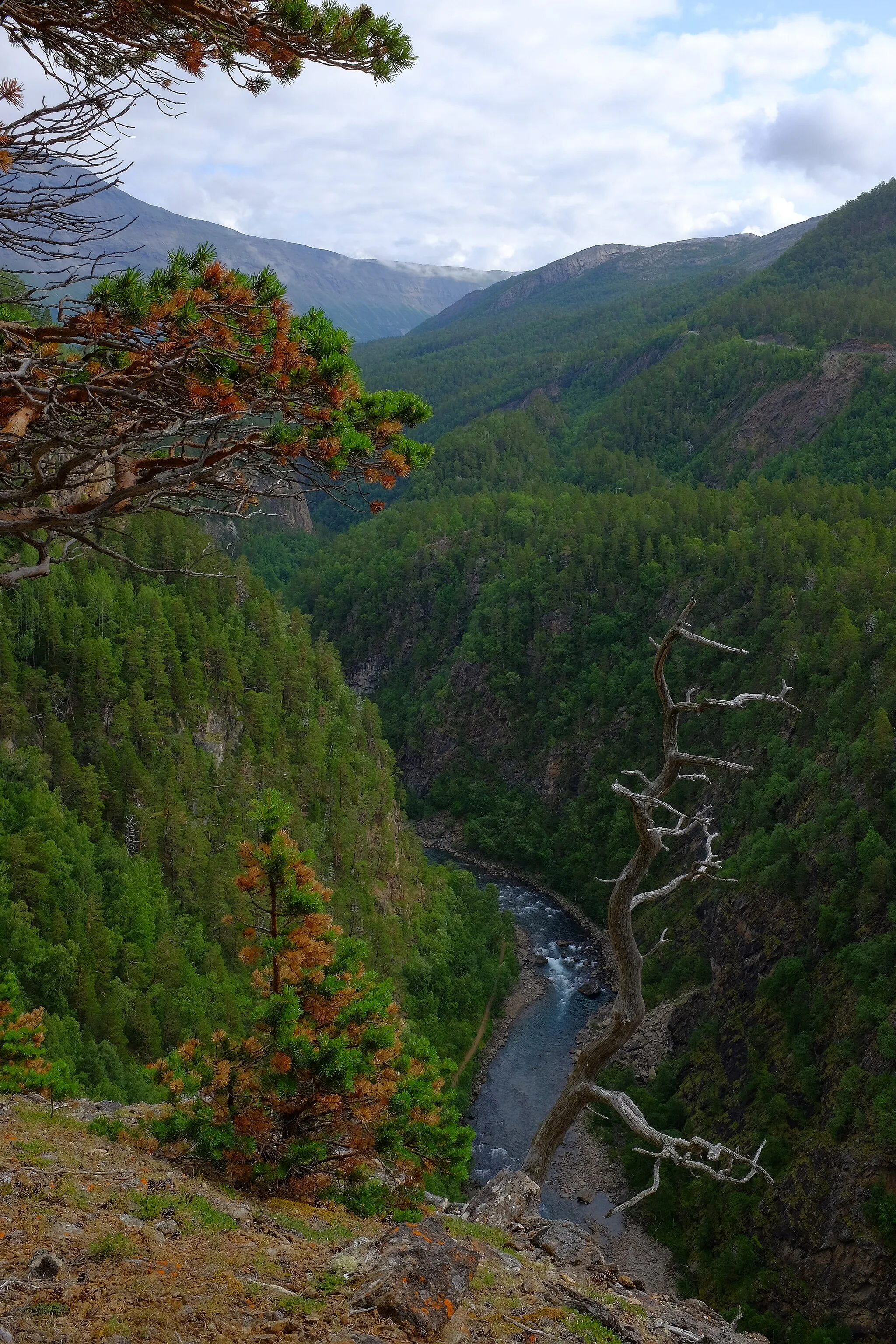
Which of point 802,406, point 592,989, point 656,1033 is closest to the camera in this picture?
point 656,1033

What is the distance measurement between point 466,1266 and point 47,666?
48.2m

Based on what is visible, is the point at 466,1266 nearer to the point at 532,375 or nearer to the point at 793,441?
the point at 793,441

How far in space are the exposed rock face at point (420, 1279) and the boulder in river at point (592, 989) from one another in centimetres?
5030


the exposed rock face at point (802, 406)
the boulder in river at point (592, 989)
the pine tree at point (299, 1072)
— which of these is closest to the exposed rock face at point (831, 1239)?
the boulder in river at point (592, 989)

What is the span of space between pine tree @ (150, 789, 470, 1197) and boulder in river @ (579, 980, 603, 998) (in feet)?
155

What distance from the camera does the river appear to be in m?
40.5

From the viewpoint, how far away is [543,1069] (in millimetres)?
49094

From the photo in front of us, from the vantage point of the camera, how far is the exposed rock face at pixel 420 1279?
23.5ft

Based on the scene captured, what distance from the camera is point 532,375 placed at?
18662 cm

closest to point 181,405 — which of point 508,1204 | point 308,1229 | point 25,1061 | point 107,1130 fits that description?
point 308,1229

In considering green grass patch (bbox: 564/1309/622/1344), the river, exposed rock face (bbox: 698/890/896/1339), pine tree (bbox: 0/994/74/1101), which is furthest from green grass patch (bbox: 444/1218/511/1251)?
exposed rock face (bbox: 698/890/896/1339)

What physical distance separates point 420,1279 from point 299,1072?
339cm

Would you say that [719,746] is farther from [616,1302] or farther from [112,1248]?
[112,1248]

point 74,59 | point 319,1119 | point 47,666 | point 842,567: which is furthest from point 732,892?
point 74,59
